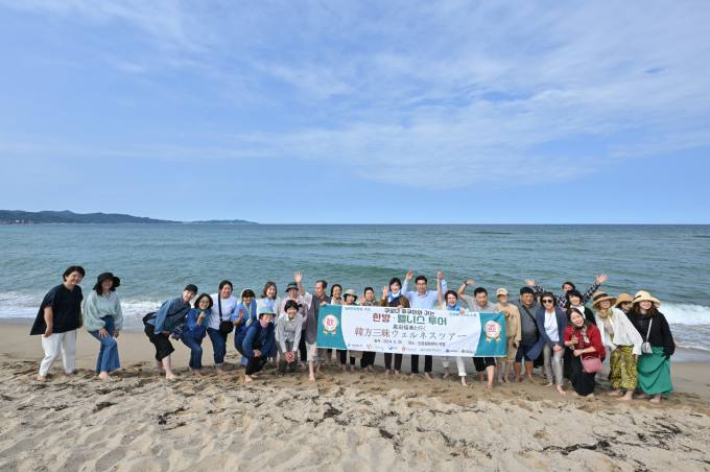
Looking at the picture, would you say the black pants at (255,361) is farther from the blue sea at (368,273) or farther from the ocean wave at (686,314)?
the ocean wave at (686,314)

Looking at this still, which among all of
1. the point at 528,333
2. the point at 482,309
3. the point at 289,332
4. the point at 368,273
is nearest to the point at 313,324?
the point at 289,332

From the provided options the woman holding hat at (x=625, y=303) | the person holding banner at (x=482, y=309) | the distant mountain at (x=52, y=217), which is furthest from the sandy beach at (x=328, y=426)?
the distant mountain at (x=52, y=217)

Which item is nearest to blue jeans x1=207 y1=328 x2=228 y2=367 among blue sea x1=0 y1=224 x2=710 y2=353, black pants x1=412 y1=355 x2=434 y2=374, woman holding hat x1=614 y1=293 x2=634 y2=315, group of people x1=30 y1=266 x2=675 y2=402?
group of people x1=30 y1=266 x2=675 y2=402

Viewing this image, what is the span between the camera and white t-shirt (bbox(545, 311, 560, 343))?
5725mm

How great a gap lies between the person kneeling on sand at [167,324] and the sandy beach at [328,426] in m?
0.33

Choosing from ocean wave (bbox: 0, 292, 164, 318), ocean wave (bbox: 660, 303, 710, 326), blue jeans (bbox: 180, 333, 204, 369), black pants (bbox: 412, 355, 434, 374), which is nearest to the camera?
blue jeans (bbox: 180, 333, 204, 369)

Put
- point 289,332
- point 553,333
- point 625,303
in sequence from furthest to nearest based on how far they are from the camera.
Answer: point 289,332
point 553,333
point 625,303

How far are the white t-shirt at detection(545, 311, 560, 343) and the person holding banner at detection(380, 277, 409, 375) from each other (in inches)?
86.5

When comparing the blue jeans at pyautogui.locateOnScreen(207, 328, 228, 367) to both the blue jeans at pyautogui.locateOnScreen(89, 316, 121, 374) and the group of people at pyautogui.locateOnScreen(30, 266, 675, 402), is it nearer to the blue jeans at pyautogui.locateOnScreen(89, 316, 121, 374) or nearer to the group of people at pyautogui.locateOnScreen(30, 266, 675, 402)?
the group of people at pyautogui.locateOnScreen(30, 266, 675, 402)

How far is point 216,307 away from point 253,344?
934 mm

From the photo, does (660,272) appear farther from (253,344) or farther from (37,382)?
(37,382)

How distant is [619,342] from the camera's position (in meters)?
5.31

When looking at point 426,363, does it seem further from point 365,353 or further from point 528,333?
point 528,333

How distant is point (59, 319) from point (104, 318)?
55 cm
